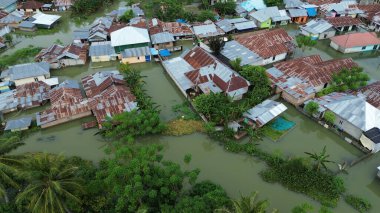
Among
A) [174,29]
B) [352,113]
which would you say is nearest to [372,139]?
[352,113]

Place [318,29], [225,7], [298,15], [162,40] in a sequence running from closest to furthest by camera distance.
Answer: [162,40] → [318,29] → [298,15] → [225,7]

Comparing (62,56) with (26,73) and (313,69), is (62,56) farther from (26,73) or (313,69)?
(313,69)

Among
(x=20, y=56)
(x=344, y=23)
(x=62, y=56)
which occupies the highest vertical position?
(x=344, y=23)

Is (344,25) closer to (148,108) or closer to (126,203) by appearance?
(148,108)

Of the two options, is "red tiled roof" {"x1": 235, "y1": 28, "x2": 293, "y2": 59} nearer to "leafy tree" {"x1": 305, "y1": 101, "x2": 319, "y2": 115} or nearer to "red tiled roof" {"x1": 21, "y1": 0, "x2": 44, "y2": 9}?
"leafy tree" {"x1": 305, "y1": 101, "x2": 319, "y2": 115}

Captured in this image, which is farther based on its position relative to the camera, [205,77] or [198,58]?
[198,58]

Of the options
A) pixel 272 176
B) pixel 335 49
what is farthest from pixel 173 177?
pixel 335 49

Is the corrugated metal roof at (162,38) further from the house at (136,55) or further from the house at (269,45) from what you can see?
the house at (269,45)

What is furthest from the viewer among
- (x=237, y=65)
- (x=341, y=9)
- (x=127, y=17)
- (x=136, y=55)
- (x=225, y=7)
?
(x=225, y=7)
